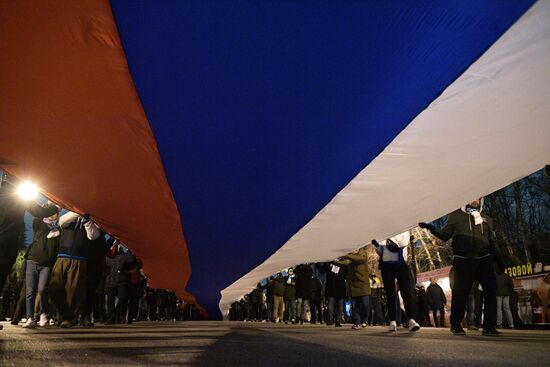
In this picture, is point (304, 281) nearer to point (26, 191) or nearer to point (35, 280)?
point (35, 280)

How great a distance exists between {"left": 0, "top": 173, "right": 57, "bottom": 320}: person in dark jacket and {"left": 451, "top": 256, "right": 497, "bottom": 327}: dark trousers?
4.72 m

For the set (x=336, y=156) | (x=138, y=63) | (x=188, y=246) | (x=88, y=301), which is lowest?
(x=88, y=301)

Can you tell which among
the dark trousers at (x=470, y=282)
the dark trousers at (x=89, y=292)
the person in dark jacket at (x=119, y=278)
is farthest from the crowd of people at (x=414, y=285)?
the dark trousers at (x=89, y=292)

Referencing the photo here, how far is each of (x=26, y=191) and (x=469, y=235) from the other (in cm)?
489

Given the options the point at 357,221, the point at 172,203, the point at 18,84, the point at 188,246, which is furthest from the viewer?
the point at 188,246

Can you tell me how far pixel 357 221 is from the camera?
21.5 ft

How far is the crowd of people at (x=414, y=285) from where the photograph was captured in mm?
5293

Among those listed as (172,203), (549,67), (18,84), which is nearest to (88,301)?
(172,203)

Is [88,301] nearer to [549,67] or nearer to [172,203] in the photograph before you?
[172,203]

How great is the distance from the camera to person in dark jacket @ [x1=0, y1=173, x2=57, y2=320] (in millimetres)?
4121

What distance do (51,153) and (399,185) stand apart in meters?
3.87

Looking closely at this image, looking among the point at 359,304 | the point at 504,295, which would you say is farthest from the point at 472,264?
the point at 504,295

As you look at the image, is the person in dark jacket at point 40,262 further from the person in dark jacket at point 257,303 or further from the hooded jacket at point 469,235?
the person in dark jacket at point 257,303

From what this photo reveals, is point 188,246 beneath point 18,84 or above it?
beneath
